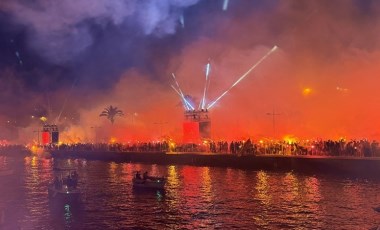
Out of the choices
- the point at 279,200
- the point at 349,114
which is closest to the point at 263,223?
the point at 279,200

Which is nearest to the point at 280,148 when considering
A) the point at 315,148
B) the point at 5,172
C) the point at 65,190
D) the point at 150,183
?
the point at 315,148

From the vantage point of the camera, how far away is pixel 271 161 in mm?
59031

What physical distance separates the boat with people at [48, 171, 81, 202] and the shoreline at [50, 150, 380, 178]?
28.2 metres

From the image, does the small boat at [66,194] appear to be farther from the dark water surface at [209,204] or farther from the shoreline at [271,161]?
the shoreline at [271,161]

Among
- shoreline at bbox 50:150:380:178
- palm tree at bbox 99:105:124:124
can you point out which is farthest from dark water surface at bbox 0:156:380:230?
palm tree at bbox 99:105:124:124

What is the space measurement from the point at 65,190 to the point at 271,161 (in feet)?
97.8

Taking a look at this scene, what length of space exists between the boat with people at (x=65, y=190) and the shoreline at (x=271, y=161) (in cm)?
2818

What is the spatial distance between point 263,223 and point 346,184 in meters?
19.2

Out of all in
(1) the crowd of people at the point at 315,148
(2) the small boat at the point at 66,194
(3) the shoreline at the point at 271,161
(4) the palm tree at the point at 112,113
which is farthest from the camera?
(4) the palm tree at the point at 112,113

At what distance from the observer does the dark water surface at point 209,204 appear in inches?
1213

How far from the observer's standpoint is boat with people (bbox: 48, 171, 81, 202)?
3966 cm

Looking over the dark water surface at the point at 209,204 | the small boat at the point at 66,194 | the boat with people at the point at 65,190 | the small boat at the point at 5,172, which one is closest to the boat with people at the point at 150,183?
the dark water surface at the point at 209,204

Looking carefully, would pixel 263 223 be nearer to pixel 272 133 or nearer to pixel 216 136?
pixel 272 133

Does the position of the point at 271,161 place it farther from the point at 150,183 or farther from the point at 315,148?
the point at 150,183
